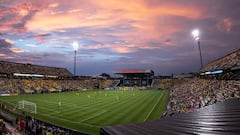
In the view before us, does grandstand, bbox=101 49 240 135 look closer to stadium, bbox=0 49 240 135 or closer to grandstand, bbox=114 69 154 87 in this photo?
stadium, bbox=0 49 240 135

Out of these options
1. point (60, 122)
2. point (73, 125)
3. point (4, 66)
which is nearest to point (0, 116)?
point (60, 122)

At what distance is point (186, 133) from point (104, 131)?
2.95 meters

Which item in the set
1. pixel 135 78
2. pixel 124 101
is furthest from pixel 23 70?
pixel 135 78

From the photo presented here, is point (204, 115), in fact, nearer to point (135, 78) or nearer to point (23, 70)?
point (23, 70)

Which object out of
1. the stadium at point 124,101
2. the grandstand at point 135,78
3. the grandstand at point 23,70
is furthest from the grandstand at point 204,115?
the grandstand at point 135,78

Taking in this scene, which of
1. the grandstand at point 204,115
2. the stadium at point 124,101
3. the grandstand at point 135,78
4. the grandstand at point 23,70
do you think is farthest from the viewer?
the grandstand at point 135,78

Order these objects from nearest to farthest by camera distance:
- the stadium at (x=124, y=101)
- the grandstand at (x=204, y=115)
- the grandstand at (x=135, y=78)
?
the grandstand at (x=204, y=115) < the stadium at (x=124, y=101) < the grandstand at (x=135, y=78)

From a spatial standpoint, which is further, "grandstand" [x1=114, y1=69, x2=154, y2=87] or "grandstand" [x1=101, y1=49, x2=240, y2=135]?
"grandstand" [x1=114, y1=69, x2=154, y2=87]

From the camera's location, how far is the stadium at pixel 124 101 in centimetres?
782

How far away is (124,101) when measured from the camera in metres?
40.6

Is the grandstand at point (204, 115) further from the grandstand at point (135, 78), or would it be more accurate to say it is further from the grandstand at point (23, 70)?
the grandstand at point (135, 78)

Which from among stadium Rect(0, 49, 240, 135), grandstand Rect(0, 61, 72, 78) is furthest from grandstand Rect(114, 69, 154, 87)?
grandstand Rect(0, 61, 72, 78)

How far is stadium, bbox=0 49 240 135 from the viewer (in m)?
7.82

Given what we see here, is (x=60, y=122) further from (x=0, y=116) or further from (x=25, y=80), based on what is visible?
(x=25, y=80)
